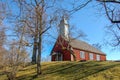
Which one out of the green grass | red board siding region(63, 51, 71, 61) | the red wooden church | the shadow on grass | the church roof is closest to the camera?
the green grass

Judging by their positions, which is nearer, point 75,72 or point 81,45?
point 75,72

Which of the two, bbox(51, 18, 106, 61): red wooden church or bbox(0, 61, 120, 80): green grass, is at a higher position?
bbox(51, 18, 106, 61): red wooden church

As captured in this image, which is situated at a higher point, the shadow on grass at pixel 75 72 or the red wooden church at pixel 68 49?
the red wooden church at pixel 68 49

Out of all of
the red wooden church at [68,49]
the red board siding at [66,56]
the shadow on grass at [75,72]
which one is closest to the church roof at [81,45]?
the red wooden church at [68,49]

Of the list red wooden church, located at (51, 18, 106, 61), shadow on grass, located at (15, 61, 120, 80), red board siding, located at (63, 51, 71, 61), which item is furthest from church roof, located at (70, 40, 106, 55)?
shadow on grass, located at (15, 61, 120, 80)

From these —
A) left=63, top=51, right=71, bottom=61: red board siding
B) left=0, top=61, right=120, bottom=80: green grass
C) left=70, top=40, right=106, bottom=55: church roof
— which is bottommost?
left=0, top=61, right=120, bottom=80: green grass

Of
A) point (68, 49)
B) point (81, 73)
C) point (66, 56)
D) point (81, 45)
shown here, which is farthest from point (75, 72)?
point (81, 45)

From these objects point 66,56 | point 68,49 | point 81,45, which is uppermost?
point 81,45

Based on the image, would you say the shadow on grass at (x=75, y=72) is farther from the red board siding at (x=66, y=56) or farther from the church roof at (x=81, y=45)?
the church roof at (x=81, y=45)

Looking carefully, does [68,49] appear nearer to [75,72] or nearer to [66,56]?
[66,56]

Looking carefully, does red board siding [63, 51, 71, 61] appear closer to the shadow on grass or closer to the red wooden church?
the red wooden church

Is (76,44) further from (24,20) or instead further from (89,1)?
(89,1)

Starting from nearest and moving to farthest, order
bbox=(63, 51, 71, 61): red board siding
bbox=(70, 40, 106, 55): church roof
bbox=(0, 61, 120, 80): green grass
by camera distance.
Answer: bbox=(0, 61, 120, 80): green grass → bbox=(63, 51, 71, 61): red board siding → bbox=(70, 40, 106, 55): church roof

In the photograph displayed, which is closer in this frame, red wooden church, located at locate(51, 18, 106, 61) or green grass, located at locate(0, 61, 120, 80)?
green grass, located at locate(0, 61, 120, 80)
